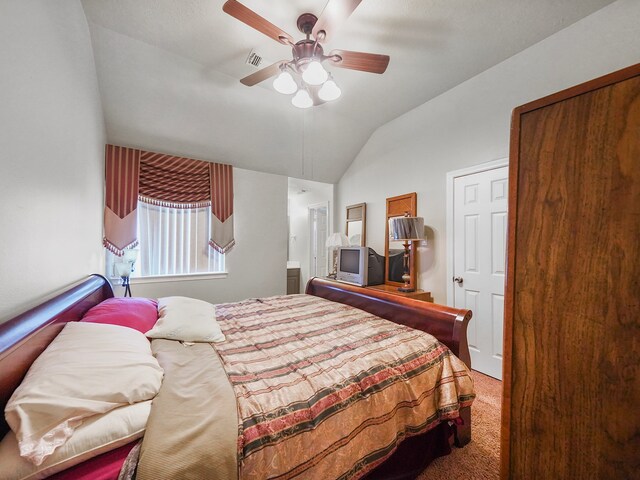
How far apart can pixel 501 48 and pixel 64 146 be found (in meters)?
3.41

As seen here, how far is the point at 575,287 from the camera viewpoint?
0.67m

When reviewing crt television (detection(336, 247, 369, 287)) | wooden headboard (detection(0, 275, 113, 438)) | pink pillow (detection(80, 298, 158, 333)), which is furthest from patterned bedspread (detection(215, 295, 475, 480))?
crt television (detection(336, 247, 369, 287))

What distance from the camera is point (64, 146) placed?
1412mm

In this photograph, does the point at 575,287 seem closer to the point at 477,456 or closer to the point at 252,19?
the point at 477,456

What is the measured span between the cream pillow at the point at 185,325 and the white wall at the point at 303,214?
318 centimetres

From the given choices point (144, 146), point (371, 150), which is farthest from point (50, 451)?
point (371, 150)

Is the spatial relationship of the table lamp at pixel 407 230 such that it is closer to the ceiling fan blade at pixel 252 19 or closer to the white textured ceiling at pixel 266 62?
the white textured ceiling at pixel 266 62

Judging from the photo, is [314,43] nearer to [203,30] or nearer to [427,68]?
[203,30]

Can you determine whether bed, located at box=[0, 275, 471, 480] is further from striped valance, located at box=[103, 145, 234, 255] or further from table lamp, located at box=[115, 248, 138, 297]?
striped valance, located at box=[103, 145, 234, 255]

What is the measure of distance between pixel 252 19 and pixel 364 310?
7.27 feet

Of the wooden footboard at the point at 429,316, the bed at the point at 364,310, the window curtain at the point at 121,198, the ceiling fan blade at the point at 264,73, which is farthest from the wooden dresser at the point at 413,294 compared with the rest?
the window curtain at the point at 121,198

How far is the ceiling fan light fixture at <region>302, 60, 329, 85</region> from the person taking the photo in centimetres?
157

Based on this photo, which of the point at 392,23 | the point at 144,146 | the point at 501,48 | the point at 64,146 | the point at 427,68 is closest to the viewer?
the point at 64,146

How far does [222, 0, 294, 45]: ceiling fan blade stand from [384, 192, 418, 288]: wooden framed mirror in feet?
7.50
